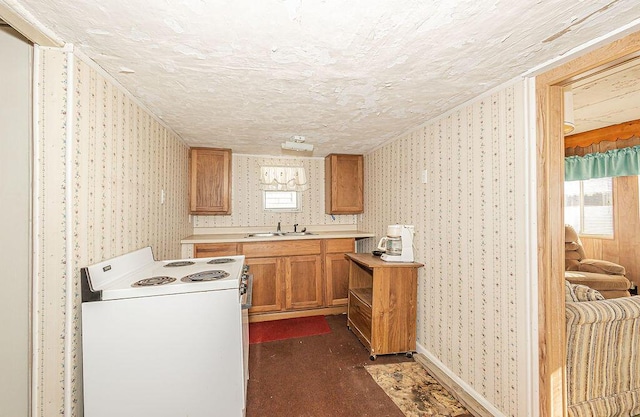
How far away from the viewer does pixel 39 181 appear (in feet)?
4.04

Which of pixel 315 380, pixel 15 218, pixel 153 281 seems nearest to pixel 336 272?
pixel 315 380

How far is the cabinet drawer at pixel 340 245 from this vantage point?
345 centimetres

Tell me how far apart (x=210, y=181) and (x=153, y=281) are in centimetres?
208

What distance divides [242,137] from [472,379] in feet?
9.74

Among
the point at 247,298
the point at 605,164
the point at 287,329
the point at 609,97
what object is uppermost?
the point at 609,97

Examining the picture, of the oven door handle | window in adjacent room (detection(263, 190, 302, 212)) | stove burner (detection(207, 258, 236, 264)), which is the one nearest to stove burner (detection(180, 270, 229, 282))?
the oven door handle

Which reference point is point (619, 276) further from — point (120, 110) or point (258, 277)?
point (120, 110)

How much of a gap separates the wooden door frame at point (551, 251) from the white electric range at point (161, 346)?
166 cm

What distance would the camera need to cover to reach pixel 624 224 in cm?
372

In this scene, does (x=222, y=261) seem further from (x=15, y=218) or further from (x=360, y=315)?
(x=360, y=315)

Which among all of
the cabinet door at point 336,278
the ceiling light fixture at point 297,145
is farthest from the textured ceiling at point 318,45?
the cabinet door at point 336,278

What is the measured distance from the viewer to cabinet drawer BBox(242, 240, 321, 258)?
3199 millimetres

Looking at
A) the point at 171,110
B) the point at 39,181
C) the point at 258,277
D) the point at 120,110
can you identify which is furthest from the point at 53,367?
the point at 258,277

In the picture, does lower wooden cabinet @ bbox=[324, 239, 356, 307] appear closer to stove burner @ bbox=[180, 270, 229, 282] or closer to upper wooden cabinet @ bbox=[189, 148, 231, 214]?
upper wooden cabinet @ bbox=[189, 148, 231, 214]
